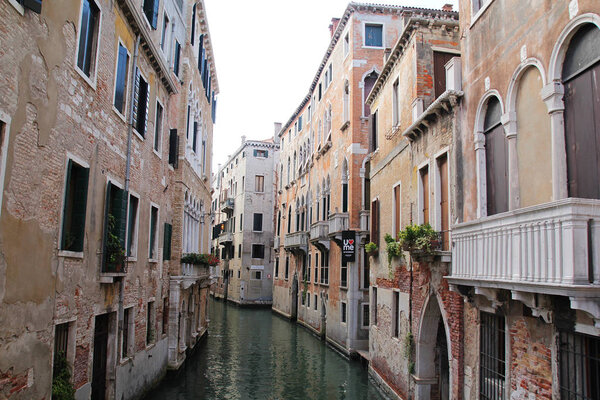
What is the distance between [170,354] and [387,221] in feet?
27.0

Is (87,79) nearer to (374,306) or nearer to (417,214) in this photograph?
(417,214)

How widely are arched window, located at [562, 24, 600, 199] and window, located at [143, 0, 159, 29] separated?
377 inches

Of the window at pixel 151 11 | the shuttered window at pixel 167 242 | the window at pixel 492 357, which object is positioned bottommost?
the window at pixel 492 357

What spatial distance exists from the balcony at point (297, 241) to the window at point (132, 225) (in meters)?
19.2

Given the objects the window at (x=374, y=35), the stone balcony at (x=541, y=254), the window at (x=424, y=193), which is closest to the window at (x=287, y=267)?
the window at (x=374, y=35)

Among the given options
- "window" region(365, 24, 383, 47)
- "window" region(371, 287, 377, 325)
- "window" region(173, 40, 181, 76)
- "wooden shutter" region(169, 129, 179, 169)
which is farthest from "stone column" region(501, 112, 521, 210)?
"window" region(365, 24, 383, 47)

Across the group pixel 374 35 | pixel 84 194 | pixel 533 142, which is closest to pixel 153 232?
pixel 84 194

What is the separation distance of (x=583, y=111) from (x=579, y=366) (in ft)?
10.0

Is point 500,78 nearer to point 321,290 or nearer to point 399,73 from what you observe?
point 399,73

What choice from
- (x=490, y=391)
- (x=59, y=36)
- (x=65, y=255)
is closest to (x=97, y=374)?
(x=65, y=255)

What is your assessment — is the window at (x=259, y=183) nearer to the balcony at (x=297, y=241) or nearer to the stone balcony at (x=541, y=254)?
the balcony at (x=297, y=241)

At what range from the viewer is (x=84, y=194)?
8.37 metres

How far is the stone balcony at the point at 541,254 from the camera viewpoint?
5105 millimetres

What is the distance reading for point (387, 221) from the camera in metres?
14.9
